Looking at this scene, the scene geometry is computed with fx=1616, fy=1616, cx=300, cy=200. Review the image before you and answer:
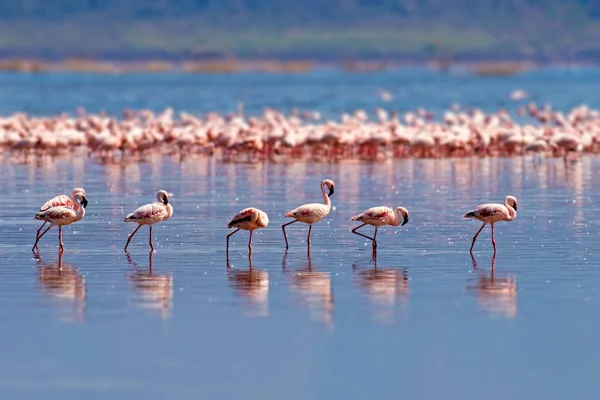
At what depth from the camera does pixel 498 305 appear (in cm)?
1279

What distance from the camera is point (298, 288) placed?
45.1 feet

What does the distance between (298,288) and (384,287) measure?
28.9 inches

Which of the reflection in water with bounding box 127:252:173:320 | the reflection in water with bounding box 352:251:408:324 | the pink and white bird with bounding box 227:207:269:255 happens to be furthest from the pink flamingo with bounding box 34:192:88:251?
the reflection in water with bounding box 352:251:408:324

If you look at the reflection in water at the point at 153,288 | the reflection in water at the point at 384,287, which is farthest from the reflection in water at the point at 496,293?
the reflection in water at the point at 153,288

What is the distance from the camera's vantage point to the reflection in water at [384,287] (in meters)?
12.5

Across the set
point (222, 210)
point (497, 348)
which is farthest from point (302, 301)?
point (222, 210)

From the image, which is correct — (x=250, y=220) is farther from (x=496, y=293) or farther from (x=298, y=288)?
(x=496, y=293)

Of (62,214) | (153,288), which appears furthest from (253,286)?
(62,214)

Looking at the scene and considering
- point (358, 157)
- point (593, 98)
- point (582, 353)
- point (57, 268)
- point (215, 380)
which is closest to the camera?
point (215, 380)

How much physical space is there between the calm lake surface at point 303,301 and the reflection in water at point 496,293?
0.02 meters

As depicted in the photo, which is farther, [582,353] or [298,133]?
[298,133]

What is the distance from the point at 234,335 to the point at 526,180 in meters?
15.2

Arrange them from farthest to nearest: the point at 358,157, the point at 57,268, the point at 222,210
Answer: the point at 358,157
the point at 222,210
the point at 57,268

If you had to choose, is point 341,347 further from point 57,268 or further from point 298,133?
point 298,133
